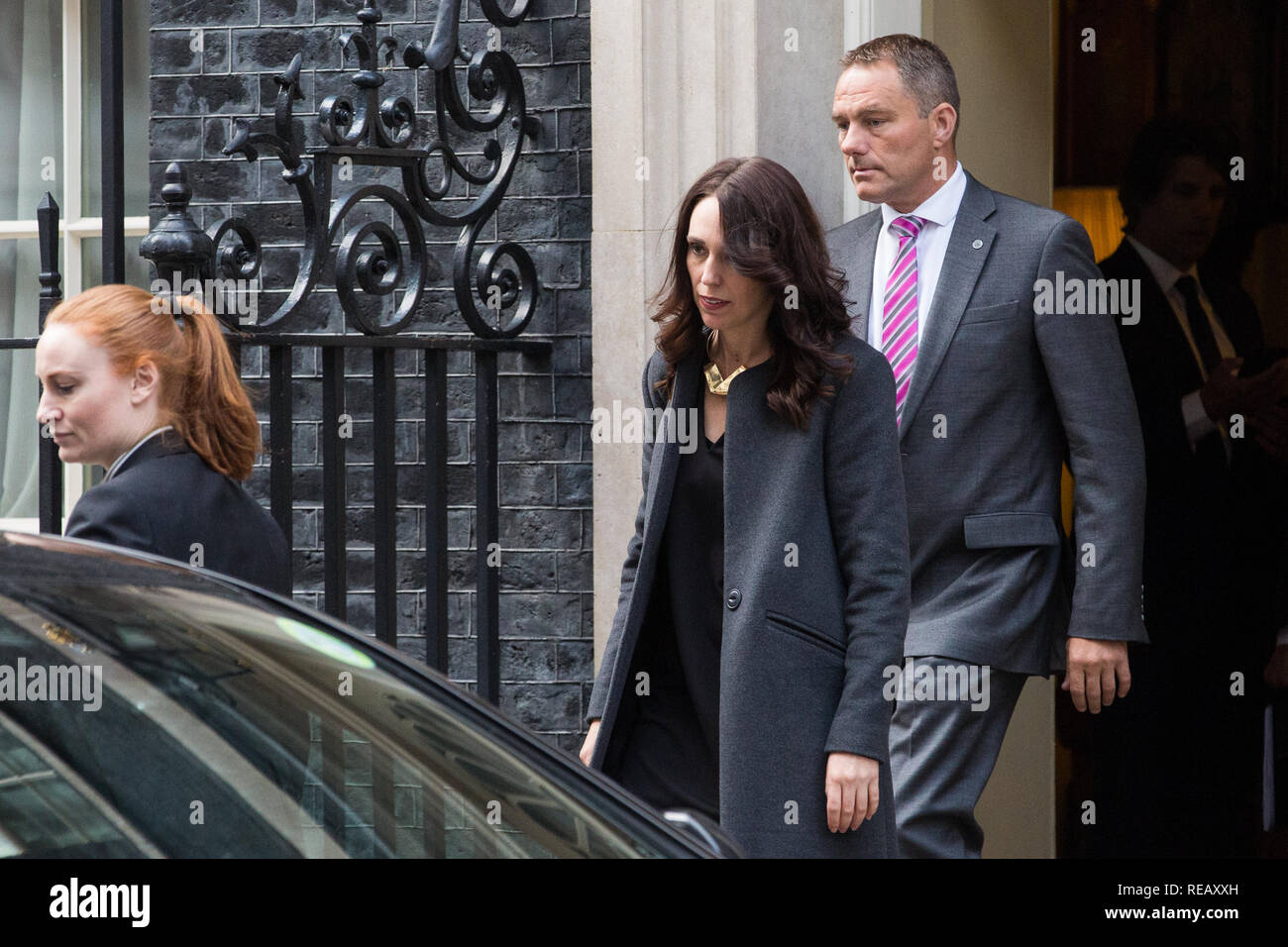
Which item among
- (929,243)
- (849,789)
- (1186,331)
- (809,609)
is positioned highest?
(929,243)

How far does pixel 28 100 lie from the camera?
674cm

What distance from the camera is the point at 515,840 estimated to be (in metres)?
2.34

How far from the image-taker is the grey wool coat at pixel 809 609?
10.9ft

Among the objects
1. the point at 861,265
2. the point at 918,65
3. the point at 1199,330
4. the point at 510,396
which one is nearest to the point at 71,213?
the point at 510,396

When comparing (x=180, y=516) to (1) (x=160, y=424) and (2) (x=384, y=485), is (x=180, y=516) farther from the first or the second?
(2) (x=384, y=485)

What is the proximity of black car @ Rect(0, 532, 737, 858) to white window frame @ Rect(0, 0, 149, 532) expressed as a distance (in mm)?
3969

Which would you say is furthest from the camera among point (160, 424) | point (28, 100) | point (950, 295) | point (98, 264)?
point (28, 100)

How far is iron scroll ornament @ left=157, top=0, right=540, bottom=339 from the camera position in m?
4.39

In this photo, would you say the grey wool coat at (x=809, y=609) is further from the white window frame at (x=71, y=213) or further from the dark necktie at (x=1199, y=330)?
the white window frame at (x=71, y=213)

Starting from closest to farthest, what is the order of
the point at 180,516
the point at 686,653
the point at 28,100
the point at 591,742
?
the point at 180,516
the point at 686,653
the point at 591,742
the point at 28,100

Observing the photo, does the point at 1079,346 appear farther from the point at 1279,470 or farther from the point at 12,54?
the point at 12,54

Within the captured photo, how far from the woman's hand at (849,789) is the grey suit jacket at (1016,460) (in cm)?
69

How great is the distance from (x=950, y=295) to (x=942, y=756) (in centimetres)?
102
